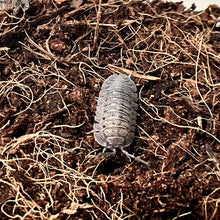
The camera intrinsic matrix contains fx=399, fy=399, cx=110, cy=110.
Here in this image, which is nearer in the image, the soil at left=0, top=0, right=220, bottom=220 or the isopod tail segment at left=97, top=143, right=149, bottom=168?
the soil at left=0, top=0, right=220, bottom=220

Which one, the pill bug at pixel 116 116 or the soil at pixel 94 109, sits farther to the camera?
the pill bug at pixel 116 116

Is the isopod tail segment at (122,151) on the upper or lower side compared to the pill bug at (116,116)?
lower

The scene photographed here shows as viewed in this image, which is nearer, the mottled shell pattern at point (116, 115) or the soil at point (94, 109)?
the soil at point (94, 109)

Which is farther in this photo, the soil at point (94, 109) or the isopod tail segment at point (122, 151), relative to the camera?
the isopod tail segment at point (122, 151)

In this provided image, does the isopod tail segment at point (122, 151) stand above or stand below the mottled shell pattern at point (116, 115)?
below

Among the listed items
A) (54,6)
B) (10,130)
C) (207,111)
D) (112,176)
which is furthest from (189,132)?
(54,6)

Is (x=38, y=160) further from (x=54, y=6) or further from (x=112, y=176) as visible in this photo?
(x=54, y=6)
